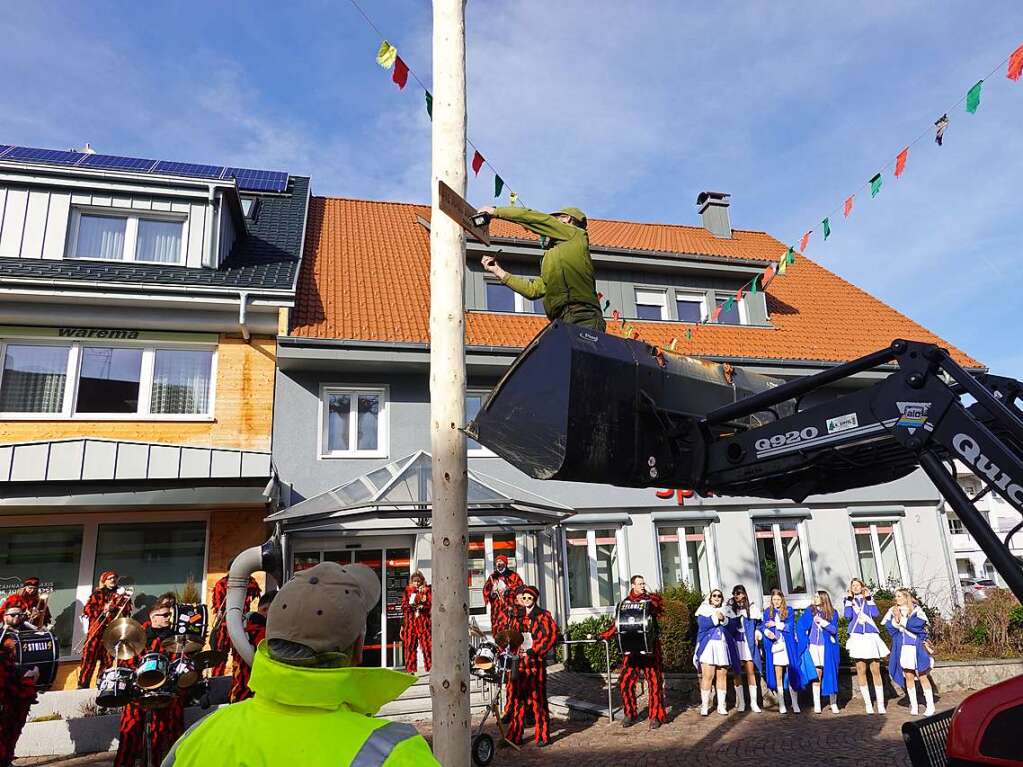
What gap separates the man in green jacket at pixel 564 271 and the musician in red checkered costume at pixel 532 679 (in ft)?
21.3

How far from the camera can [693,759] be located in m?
8.14

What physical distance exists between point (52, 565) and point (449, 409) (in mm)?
10852

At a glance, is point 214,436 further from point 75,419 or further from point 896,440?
point 896,440

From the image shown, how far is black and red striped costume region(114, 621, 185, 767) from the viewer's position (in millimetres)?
→ 7844

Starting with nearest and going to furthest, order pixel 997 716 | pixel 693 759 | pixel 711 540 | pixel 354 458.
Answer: pixel 997 716
pixel 693 759
pixel 354 458
pixel 711 540

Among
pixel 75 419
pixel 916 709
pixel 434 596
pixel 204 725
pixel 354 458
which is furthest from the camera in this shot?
pixel 354 458

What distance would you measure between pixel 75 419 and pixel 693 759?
11157mm

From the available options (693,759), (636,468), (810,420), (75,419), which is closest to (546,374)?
(636,468)

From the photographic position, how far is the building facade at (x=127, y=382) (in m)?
11.4

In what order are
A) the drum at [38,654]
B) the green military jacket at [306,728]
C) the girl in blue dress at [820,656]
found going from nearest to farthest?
1. the green military jacket at [306,728]
2. the drum at [38,654]
3. the girl in blue dress at [820,656]

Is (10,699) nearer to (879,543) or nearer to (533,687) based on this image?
(533,687)

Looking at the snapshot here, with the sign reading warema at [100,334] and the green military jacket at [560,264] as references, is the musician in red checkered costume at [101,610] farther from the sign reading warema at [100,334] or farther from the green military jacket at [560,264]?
the green military jacket at [560,264]

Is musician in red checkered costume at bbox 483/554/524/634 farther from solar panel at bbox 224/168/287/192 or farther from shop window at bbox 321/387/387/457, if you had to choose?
solar panel at bbox 224/168/287/192

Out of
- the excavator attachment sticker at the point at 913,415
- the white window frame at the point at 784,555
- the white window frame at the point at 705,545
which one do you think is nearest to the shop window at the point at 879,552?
the white window frame at the point at 784,555
